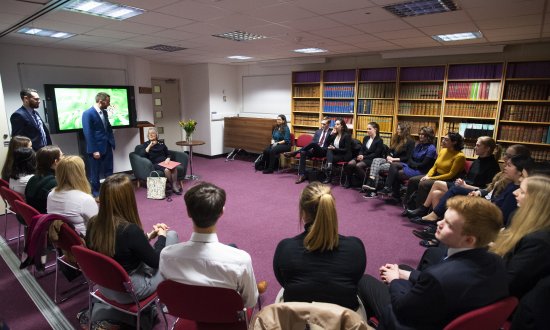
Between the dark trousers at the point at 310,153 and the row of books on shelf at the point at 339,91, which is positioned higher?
the row of books on shelf at the point at 339,91

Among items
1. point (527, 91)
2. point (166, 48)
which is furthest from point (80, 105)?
point (527, 91)

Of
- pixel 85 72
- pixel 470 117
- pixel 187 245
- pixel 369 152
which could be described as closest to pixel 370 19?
pixel 369 152

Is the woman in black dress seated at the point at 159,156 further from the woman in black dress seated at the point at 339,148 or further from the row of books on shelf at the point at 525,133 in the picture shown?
the row of books on shelf at the point at 525,133

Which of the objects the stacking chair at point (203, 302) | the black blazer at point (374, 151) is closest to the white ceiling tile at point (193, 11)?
the stacking chair at point (203, 302)

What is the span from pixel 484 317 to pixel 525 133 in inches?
205

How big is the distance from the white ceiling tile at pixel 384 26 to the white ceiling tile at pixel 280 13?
0.90m

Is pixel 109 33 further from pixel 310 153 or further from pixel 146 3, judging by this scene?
pixel 310 153

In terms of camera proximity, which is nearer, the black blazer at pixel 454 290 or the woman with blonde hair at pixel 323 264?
the black blazer at pixel 454 290

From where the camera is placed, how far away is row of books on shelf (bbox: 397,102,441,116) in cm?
588

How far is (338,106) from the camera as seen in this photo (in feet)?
23.2

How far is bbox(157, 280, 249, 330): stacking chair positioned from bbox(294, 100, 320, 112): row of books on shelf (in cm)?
635

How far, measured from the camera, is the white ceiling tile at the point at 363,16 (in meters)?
3.39

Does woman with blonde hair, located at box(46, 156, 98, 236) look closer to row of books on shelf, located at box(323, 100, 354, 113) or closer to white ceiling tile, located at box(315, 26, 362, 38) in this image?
white ceiling tile, located at box(315, 26, 362, 38)

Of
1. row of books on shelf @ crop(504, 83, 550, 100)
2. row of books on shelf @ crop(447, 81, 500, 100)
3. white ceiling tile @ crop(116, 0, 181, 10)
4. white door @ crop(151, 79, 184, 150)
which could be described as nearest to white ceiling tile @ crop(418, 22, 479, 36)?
row of books on shelf @ crop(447, 81, 500, 100)
